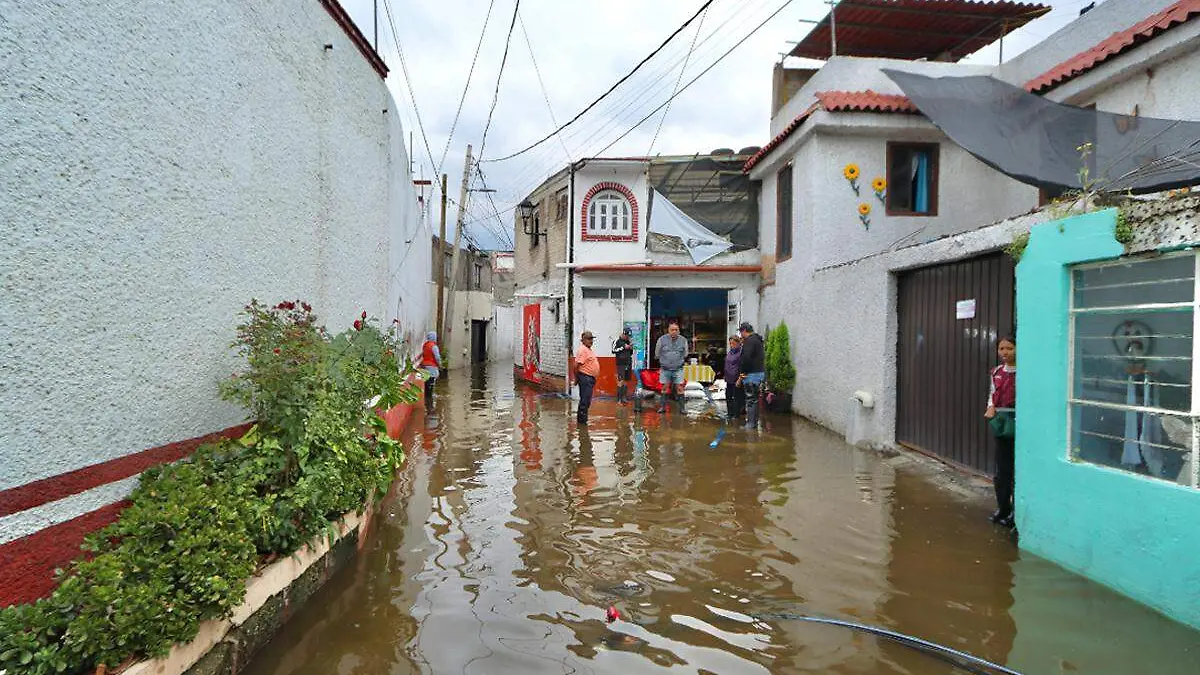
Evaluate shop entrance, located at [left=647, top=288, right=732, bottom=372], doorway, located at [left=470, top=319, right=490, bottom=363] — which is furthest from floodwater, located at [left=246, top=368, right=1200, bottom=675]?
doorway, located at [left=470, top=319, right=490, bottom=363]

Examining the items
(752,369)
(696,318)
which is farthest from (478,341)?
(752,369)

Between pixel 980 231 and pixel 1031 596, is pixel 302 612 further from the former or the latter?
pixel 980 231

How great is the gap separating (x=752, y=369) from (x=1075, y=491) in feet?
21.0

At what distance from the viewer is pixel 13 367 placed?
2791mm

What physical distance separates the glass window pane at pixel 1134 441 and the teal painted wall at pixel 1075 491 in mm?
105

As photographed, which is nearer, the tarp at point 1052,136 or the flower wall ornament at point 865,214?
the tarp at point 1052,136

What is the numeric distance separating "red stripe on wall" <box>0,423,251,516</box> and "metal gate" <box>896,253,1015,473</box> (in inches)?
278

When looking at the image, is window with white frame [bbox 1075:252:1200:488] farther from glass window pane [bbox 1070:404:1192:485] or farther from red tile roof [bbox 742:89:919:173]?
red tile roof [bbox 742:89:919:173]

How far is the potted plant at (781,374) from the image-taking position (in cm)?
1255

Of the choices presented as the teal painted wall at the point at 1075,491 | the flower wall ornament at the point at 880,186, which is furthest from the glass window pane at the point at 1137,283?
the flower wall ornament at the point at 880,186

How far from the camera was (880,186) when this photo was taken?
37.4 ft

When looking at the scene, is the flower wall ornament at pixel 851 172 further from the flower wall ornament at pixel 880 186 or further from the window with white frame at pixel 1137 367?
the window with white frame at pixel 1137 367

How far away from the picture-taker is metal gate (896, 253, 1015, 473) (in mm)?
6910

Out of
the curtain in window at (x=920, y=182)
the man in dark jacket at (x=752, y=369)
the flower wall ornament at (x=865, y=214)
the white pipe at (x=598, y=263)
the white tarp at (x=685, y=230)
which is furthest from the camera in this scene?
the white pipe at (x=598, y=263)
